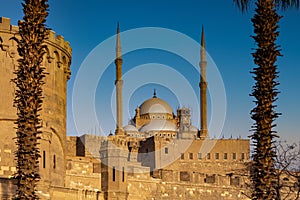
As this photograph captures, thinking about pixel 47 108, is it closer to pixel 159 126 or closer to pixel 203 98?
pixel 203 98

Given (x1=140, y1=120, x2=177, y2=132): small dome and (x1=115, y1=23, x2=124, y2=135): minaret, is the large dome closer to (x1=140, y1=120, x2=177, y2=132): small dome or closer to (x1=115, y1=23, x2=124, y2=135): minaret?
(x1=140, y1=120, x2=177, y2=132): small dome

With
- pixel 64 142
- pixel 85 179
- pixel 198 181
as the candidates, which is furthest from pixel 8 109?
pixel 198 181

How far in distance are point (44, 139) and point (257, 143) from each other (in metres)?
11.0

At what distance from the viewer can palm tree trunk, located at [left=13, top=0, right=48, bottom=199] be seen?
10773 mm

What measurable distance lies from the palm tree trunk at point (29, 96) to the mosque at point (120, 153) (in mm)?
7468

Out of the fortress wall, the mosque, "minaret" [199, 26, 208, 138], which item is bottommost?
the fortress wall

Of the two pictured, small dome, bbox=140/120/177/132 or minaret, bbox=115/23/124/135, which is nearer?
minaret, bbox=115/23/124/135

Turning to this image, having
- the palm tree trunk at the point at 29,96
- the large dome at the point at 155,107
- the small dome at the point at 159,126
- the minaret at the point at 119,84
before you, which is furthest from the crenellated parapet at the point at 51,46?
the large dome at the point at 155,107

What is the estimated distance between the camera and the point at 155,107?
212ft

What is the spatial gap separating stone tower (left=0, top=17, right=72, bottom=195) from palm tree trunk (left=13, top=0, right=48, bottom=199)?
9268mm

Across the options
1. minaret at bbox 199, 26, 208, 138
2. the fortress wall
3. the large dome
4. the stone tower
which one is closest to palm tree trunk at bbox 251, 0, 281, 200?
the stone tower

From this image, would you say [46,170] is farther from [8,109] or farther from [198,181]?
[198,181]

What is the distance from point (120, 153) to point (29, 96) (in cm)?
1578

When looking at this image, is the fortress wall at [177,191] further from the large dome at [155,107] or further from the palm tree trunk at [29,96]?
the large dome at [155,107]
